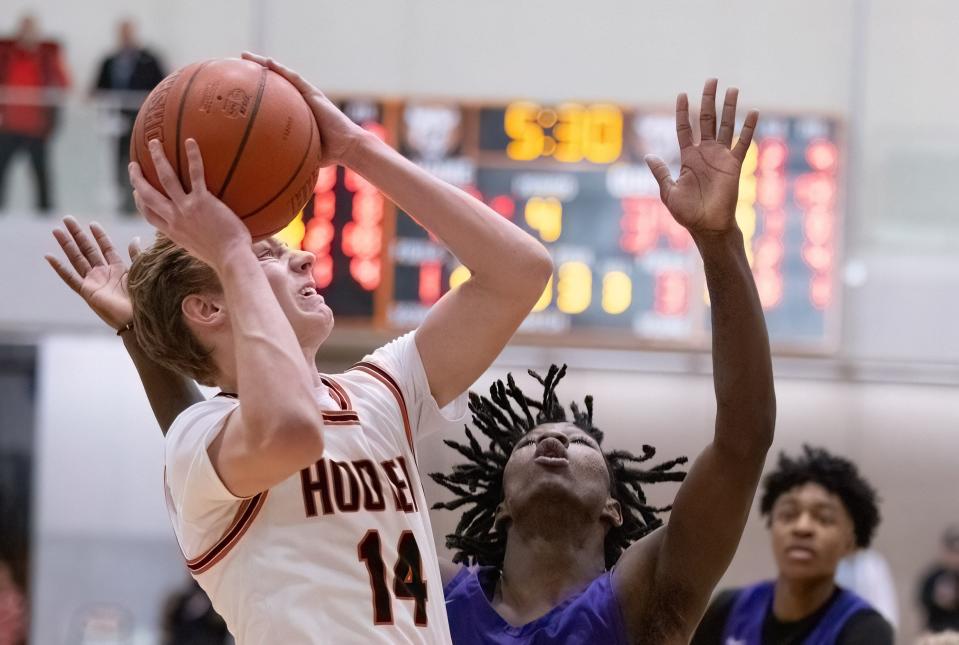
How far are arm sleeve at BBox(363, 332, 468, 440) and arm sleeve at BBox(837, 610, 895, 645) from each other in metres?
1.88

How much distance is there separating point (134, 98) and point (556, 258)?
289 centimetres

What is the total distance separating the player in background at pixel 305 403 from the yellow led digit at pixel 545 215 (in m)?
5.90

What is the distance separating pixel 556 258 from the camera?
8.54 meters

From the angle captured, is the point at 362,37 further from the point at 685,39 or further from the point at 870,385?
the point at 870,385

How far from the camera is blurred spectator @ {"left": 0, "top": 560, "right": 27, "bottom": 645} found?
8.46m

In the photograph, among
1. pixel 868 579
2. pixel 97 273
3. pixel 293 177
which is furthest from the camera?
pixel 868 579

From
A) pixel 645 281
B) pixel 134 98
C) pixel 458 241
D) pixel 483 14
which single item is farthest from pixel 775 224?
pixel 458 241

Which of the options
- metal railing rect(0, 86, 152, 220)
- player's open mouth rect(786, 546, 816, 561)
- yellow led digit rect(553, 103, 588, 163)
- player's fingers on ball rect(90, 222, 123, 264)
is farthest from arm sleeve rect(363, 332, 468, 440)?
metal railing rect(0, 86, 152, 220)

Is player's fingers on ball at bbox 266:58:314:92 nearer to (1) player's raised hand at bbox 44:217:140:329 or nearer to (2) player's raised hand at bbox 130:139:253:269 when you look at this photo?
(2) player's raised hand at bbox 130:139:253:269

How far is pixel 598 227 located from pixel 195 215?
639cm

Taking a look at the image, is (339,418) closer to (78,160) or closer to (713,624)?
(713,624)

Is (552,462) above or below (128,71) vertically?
below

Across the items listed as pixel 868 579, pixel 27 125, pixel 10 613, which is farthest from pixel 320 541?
pixel 27 125

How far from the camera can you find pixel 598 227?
A: 8.62 metres
